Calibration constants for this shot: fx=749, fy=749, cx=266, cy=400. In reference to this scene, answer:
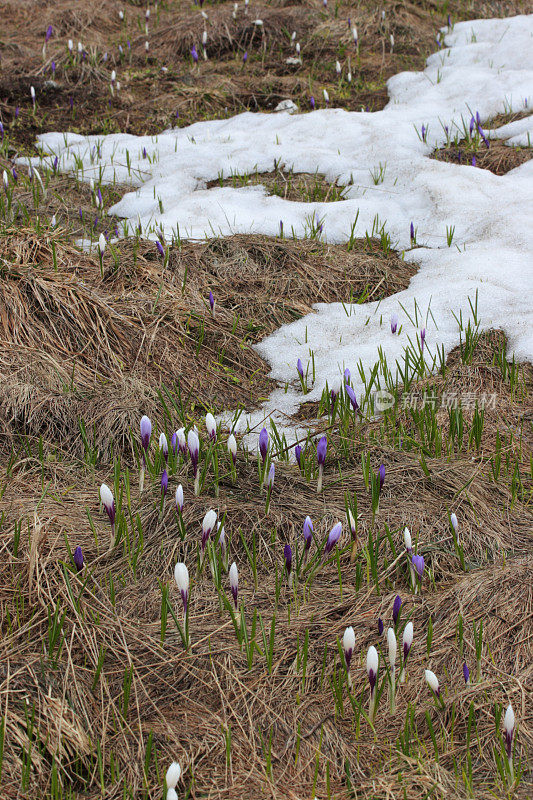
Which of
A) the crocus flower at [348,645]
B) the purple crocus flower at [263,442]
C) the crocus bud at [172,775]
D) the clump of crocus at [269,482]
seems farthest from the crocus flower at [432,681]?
the purple crocus flower at [263,442]

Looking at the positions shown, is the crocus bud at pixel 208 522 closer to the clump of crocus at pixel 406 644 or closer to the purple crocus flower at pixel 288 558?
the purple crocus flower at pixel 288 558

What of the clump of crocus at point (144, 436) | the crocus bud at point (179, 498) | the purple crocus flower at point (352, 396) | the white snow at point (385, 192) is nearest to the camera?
the crocus bud at point (179, 498)

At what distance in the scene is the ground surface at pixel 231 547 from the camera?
74.0 inches

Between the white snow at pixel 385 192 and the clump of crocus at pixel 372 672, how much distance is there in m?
1.70

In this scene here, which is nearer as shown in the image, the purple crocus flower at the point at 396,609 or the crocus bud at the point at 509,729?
the crocus bud at the point at 509,729

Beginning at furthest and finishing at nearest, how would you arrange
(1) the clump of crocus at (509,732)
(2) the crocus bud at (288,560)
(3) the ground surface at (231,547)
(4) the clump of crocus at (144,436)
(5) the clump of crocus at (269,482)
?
(4) the clump of crocus at (144,436) < (5) the clump of crocus at (269,482) < (2) the crocus bud at (288,560) < (3) the ground surface at (231,547) < (1) the clump of crocus at (509,732)

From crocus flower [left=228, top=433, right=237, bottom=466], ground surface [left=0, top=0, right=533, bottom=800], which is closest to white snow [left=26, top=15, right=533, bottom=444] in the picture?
ground surface [left=0, top=0, right=533, bottom=800]

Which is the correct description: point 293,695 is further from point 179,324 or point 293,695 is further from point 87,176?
point 87,176

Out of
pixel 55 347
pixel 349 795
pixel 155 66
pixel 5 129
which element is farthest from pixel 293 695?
pixel 155 66

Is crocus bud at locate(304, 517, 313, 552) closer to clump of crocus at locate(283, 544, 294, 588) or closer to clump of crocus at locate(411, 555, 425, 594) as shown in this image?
clump of crocus at locate(283, 544, 294, 588)

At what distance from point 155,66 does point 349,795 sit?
24.8ft

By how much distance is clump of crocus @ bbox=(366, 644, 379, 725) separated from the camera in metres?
1.93

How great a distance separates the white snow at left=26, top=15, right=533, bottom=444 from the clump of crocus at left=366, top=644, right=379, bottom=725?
1.70 m

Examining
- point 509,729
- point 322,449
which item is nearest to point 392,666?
point 509,729
